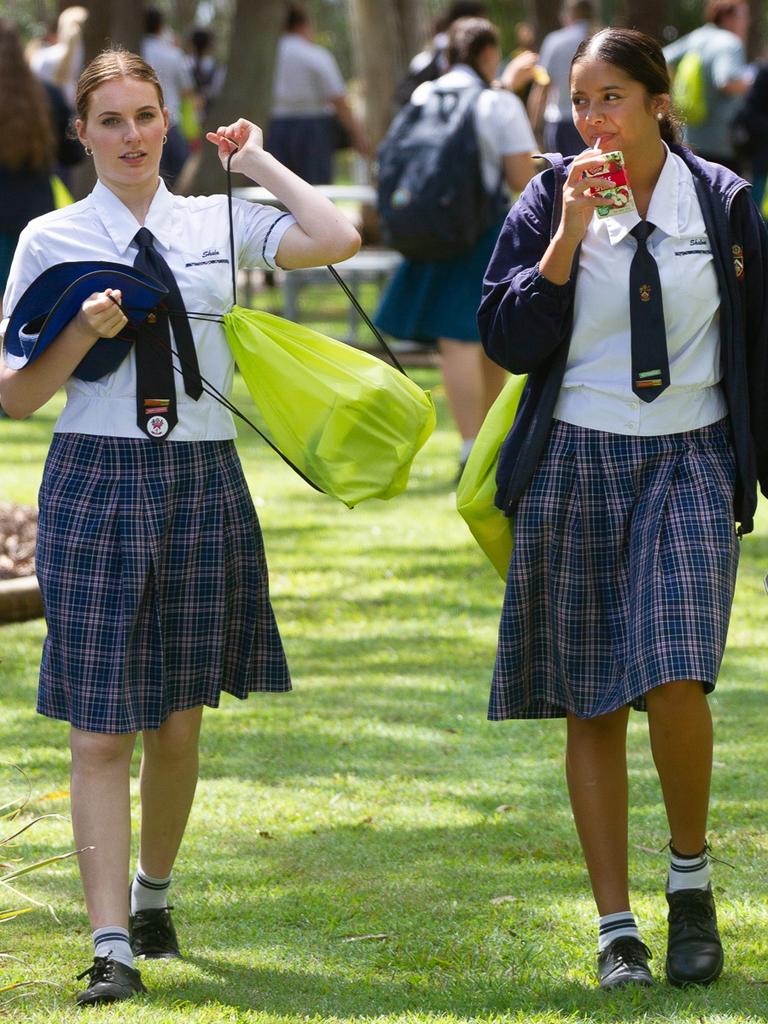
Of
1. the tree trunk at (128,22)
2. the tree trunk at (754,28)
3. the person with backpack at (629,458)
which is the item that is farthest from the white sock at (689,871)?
the tree trunk at (754,28)

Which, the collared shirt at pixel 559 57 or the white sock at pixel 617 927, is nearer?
the white sock at pixel 617 927

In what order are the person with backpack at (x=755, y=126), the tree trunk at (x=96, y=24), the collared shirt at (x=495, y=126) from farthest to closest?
the tree trunk at (x=96, y=24) → the person with backpack at (x=755, y=126) → the collared shirt at (x=495, y=126)

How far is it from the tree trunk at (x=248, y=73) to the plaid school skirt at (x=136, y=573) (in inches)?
404

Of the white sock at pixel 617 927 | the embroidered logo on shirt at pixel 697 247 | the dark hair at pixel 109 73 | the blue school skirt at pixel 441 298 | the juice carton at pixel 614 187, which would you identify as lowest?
the white sock at pixel 617 927

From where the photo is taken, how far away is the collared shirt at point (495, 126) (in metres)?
7.91

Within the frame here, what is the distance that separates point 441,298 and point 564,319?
15.6ft

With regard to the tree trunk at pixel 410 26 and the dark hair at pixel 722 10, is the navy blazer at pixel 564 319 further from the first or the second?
the tree trunk at pixel 410 26

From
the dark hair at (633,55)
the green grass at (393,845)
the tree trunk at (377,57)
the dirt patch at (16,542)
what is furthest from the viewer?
the tree trunk at (377,57)

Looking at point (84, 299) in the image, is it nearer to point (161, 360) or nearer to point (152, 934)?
point (161, 360)

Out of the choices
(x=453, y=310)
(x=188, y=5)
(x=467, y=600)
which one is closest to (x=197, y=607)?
(x=467, y=600)

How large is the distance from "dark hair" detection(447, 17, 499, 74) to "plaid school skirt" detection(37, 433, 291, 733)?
4838 millimetres

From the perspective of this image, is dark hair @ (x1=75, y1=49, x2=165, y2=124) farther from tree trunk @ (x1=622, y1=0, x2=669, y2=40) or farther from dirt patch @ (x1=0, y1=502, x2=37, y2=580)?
tree trunk @ (x1=622, y1=0, x2=669, y2=40)

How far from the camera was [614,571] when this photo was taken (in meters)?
3.62

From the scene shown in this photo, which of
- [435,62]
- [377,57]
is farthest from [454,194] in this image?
[377,57]
